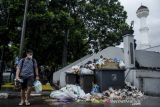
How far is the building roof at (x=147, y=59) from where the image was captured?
18741 millimetres

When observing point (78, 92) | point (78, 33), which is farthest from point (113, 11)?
point (78, 92)

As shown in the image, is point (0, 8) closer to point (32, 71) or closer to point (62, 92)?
point (62, 92)

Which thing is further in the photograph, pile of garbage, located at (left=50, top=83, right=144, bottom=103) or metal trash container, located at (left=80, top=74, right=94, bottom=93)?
metal trash container, located at (left=80, top=74, right=94, bottom=93)

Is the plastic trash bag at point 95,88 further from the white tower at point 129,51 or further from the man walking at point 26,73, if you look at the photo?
the man walking at point 26,73

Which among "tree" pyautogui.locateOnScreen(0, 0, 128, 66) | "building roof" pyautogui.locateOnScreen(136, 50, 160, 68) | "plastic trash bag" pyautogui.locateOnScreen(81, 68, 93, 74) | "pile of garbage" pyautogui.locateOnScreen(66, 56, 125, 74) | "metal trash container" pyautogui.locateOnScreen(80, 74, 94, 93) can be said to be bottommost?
"metal trash container" pyautogui.locateOnScreen(80, 74, 94, 93)

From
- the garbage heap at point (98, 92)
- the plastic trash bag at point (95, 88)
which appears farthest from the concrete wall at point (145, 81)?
the plastic trash bag at point (95, 88)

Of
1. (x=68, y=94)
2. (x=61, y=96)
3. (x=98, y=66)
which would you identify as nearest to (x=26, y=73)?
(x=61, y=96)

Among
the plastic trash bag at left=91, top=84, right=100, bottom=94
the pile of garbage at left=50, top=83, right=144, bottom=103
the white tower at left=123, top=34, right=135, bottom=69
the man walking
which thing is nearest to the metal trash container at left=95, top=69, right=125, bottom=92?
the plastic trash bag at left=91, top=84, right=100, bottom=94

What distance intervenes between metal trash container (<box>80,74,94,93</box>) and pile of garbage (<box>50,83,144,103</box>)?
0.55 metres

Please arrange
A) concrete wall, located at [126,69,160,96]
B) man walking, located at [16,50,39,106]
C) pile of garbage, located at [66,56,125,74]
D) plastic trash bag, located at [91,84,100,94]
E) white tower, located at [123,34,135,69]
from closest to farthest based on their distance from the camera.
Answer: man walking, located at [16,50,39,106] → plastic trash bag, located at [91,84,100,94] → pile of garbage, located at [66,56,125,74] → concrete wall, located at [126,69,160,96] → white tower, located at [123,34,135,69]

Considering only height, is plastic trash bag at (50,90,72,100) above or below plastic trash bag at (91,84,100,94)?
below

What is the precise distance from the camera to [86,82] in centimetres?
1521

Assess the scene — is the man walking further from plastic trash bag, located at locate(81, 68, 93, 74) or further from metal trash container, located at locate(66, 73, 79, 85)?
metal trash container, located at locate(66, 73, 79, 85)

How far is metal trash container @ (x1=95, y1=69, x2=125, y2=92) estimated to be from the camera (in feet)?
49.7
